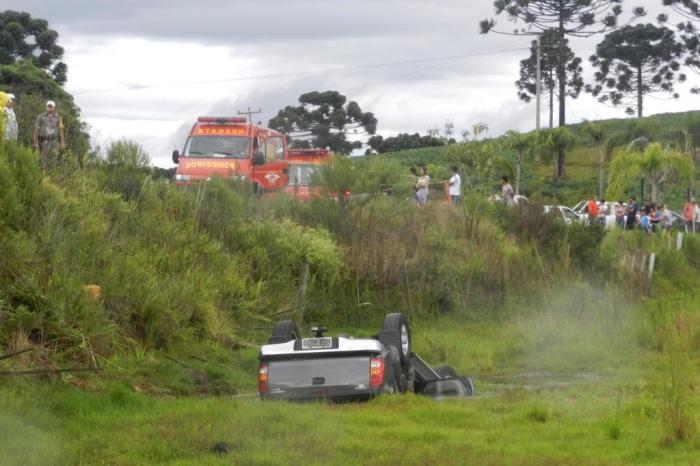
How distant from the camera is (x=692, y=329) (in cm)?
2389

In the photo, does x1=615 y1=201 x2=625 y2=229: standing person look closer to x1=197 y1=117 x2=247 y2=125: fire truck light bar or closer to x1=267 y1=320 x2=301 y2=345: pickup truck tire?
x1=197 y1=117 x2=247 y2=125: fire truck light bar

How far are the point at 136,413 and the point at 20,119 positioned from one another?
12311 millimetres

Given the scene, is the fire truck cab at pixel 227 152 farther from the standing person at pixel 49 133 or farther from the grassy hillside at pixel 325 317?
the standing person at pixel 49 133

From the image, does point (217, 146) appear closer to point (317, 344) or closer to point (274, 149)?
point (274, 149)

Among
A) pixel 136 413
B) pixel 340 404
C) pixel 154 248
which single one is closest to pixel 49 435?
pixel 136 413

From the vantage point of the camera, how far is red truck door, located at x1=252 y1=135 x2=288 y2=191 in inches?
1339

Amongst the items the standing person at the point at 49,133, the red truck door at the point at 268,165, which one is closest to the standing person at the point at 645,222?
the red truck door at the point at 268,165

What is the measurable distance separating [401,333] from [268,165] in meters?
19.3

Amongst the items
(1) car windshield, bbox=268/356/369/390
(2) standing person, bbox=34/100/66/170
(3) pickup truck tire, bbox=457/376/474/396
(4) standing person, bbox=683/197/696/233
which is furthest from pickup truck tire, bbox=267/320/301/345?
(4) standing person, bbox=683/197/696/233

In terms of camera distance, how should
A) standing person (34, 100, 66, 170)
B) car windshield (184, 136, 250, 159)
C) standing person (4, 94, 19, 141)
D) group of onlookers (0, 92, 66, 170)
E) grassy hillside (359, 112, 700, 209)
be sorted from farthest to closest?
grassy hillside (359, 112, 700, 209), car windshield (184, 136, 250, 159), standing person (34, 100, 66, 170), group of onlookers (0, 92, 66, 170), standing person (4, 94, 19, 141)

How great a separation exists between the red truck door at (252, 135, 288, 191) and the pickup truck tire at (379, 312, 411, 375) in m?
16.6

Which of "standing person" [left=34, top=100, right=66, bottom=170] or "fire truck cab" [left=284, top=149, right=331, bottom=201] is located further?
"fire truck cab" [left=284, top=149, right=331, bottom=201]

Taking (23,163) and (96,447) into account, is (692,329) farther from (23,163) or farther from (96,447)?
(96,447)

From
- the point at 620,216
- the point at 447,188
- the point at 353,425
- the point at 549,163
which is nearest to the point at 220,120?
the point at 447,188
